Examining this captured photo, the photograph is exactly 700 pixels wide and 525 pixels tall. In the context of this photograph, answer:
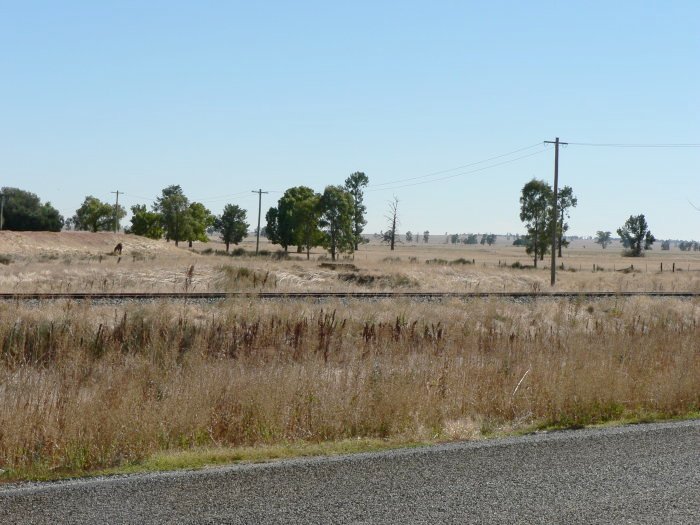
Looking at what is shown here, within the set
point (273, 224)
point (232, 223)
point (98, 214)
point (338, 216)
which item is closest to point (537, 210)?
point (338, 216)

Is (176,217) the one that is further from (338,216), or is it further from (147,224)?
(338,216)

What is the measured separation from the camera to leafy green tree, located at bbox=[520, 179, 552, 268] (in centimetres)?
8225

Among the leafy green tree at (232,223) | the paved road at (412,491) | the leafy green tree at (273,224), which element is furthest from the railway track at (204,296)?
the leafy green tree at (232,223)

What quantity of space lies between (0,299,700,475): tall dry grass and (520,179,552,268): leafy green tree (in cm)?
6706

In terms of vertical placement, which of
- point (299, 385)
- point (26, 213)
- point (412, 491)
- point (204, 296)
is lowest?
point (412, 491)

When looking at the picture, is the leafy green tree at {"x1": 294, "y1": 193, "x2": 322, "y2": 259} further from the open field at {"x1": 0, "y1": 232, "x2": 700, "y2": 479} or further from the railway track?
the open field at {"x1": 0, "y1": 232, "x2": 700, "y2": 479}

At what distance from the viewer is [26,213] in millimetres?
97500

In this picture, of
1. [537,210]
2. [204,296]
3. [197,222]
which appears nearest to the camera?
[204,296]

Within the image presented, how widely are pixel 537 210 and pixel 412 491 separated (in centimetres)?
7820

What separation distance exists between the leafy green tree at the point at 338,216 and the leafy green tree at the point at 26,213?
3509 cm

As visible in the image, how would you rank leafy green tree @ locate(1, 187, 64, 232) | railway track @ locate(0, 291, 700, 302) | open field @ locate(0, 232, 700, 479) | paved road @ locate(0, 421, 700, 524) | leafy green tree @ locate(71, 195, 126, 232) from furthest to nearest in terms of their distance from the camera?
leafy green tree @ locate(71, 195, 126, 232), leafy green tree @ locate(1, 187, 64, 232), railway track @ locate(0, 291, 700, 302), open field @ locate(0, 232, 700, 479), paved road @ locate(0, 421, 700, 524)

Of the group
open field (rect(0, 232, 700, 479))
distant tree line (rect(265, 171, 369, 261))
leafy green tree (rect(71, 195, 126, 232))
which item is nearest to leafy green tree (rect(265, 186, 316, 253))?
distant tree line (rect(265, 171, 369, 261))

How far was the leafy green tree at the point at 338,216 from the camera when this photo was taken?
86.0m

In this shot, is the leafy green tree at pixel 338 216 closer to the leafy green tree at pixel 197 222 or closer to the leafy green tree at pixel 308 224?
the leafy green tree at pixel 308 224
